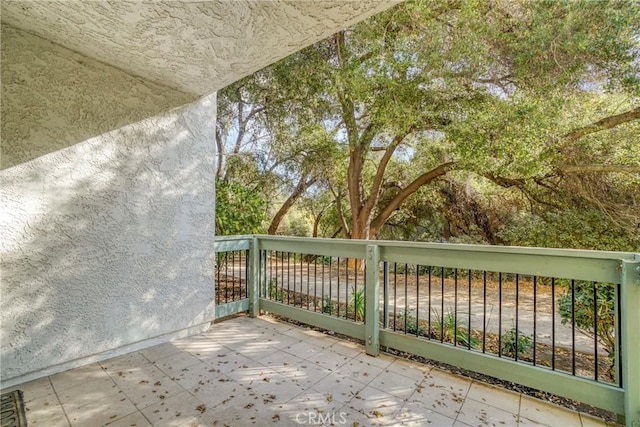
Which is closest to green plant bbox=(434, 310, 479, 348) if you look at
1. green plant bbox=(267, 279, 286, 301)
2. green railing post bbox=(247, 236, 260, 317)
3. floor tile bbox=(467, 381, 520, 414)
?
floor tile bbox=(467, 381, 520, 414)

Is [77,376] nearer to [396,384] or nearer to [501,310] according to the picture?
[396,384]

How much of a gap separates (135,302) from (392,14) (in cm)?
553

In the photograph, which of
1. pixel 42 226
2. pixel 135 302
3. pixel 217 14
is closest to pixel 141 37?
pixel 217 14

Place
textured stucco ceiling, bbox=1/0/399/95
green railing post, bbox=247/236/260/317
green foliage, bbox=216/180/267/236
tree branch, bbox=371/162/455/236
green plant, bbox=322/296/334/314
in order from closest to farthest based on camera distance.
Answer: textured stucco ceiling, bbox=1/0/399/95 → green plant, bbox=322/296/334/314 → green railing post, bbox=247/236/260/317 → green foliage, bbox=216/180/267/236 → tree branch, bbox=371/162/455/236

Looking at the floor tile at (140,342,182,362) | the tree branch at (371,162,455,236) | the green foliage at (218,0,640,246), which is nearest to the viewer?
the floor tile at (140,342,182,362)

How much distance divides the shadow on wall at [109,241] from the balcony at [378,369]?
0.96 ft

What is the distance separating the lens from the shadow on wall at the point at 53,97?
2.37 metres

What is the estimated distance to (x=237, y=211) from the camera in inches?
194

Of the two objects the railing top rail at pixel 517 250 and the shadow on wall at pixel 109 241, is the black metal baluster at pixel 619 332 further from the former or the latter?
the shadow on wall at pixel 109 241

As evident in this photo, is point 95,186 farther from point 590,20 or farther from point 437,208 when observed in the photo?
point 437,208

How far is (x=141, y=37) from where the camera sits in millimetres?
2201

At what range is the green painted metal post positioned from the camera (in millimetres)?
1930

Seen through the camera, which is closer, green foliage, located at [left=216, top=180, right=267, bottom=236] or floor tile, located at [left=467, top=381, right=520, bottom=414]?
floor tile, located at [left=467, top=381, right=520, bottom=414]

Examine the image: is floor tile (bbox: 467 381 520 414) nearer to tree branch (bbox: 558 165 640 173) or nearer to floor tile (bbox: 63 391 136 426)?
floor tile (bbox: 63 391 136 426)
